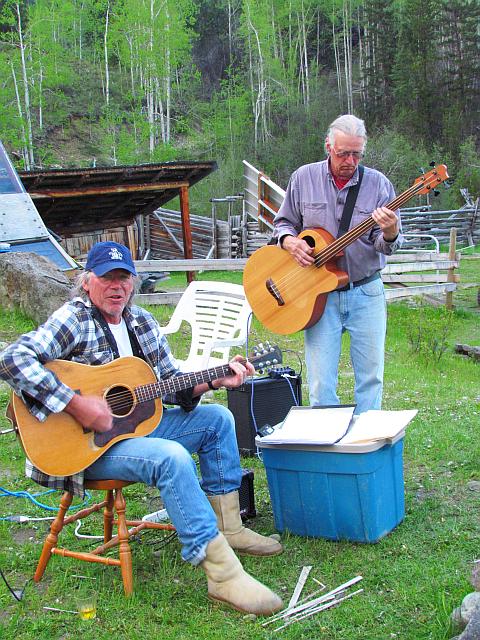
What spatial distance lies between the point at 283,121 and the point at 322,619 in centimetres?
3898

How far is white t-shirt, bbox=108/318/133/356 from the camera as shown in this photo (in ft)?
11.5

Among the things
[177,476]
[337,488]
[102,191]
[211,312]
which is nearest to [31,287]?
[211,312]

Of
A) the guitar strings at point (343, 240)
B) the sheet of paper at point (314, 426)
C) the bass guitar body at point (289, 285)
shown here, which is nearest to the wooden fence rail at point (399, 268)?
the bass guitar body at point (289, 285)

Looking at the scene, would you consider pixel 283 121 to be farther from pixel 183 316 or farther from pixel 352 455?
pixel 352 455

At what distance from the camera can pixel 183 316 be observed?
21.8 feet

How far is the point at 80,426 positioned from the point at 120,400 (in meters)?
0.22

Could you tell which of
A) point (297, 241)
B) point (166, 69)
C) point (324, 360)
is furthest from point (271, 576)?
point (166, 69)

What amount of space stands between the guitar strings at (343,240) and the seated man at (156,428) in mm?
1026

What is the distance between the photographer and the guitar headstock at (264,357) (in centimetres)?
369

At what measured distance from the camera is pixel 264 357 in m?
3.71

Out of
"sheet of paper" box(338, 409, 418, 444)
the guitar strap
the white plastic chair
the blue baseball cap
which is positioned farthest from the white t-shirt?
the white plastic chair

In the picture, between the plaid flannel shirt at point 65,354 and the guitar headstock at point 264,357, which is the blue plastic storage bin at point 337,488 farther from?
the plaid flannel shirt at point 65,354

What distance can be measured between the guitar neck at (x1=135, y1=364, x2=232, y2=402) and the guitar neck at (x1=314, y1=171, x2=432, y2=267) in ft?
3.62

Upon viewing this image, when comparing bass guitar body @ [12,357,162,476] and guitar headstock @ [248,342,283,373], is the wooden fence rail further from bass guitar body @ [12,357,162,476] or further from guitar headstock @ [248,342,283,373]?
bass guitar body @ [12,357,162,476]
